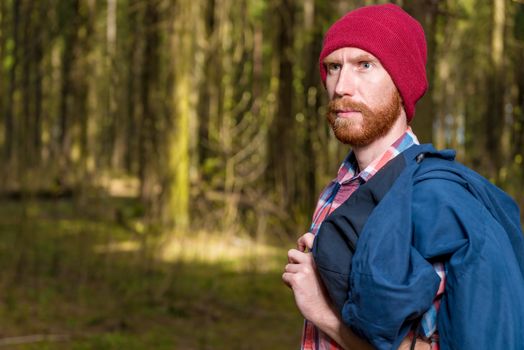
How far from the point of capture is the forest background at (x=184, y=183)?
812 cm

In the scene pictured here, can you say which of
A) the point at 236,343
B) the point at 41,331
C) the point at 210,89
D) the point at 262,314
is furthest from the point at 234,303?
the point at 210,89

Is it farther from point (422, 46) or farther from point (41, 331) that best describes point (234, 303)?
point (422, 46)

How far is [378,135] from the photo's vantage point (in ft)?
6.70

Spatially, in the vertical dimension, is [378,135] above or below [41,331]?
above

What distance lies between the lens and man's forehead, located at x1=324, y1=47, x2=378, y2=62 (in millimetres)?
2045

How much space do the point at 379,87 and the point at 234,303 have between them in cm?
775

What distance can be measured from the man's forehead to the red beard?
116 millimetres

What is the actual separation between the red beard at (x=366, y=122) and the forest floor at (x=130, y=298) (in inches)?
231

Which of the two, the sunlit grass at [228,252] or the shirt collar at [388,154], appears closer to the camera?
the shirt collar at [388,154]

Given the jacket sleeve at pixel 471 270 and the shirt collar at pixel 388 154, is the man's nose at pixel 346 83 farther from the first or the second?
the jacket sleeve at pixel 471 270

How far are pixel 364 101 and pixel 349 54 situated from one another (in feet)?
0.46

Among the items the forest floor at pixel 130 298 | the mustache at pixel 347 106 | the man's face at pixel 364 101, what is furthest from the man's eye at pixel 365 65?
the forest floor at pixel 130 298

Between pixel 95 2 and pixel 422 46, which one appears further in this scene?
pixel 95 2

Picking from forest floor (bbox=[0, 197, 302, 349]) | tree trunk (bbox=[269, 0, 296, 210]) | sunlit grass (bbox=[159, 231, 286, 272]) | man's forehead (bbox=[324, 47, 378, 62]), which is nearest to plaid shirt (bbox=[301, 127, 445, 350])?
man's forehead (bbox=[324, 47, 378, 62])
